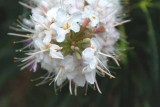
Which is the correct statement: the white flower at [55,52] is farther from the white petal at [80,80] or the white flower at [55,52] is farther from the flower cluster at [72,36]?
the white petal at [80,80]

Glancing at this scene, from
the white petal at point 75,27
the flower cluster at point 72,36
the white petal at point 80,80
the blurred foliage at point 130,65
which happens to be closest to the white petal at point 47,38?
the flower cluster at point 72,36

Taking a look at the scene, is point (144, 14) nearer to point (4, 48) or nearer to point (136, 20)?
point (136, 20)

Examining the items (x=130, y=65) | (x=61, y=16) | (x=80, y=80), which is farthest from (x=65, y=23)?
(x=130, y=65)

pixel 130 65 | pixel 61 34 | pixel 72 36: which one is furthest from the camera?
pixel 130 65

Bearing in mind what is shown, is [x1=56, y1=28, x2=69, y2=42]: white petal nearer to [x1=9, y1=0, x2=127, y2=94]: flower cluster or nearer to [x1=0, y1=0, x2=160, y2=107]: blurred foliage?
[x1=9, y1=0, x2=127, y2=94]: flower cluster

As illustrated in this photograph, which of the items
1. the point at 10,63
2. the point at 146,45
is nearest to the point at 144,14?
the point at 146,45

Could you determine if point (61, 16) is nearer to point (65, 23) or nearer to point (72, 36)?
point (65, 23)
